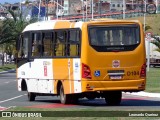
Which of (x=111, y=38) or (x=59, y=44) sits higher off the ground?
(x=111, y=38)

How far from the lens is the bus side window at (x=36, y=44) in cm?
2966

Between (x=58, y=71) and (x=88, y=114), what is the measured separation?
25.5 feet

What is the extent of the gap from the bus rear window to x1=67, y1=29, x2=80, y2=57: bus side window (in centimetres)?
59

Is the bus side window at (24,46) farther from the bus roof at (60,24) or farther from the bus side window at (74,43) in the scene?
the bus side window at (74,43)

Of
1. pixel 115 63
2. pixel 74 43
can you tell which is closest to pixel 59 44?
pixel 74 43

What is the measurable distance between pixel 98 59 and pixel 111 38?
0.91 m

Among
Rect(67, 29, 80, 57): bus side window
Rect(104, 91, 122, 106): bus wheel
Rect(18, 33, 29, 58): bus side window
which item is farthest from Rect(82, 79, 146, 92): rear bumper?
Rect(18, 33, 29, 58): bus side window

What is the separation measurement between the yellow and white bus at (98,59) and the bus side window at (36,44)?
4.50ft

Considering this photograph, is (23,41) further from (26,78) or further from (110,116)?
(110,116)

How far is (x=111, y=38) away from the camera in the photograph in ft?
86.5

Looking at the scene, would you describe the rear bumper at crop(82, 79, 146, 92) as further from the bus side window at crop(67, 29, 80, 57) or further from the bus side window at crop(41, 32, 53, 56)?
the bus side window at crop(41, 32, 53, 56)

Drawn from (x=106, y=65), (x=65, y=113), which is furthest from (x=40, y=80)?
(x=65, y=113)

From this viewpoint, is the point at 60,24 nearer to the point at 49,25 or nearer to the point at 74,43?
the point at 49,25

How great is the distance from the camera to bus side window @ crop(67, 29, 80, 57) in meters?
26.6
